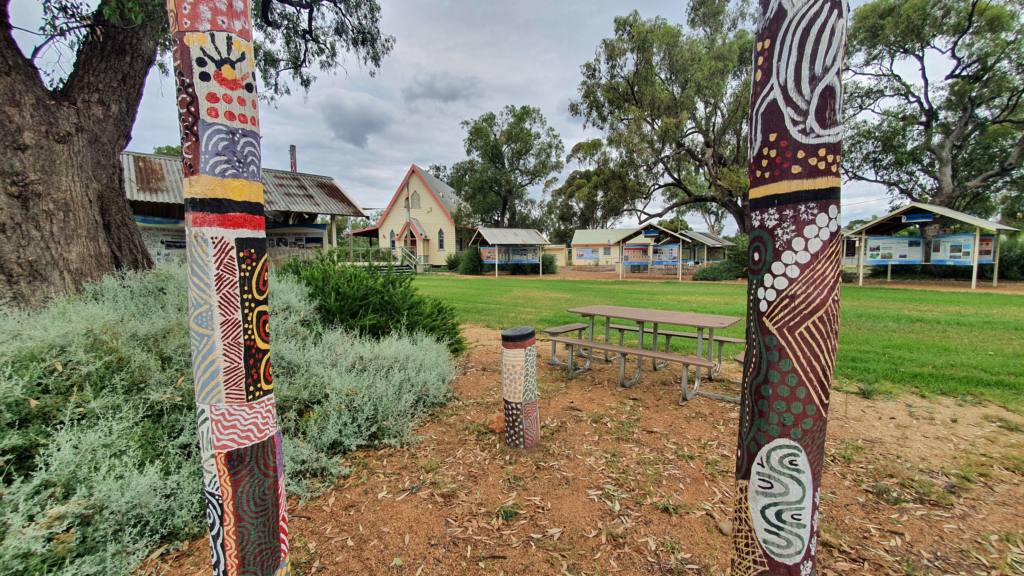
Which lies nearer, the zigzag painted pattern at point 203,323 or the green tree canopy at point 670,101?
the zigzag painted pattern at point 203,323

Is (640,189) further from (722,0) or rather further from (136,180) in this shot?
(136,180)

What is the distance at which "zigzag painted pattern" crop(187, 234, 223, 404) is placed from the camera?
1347mm

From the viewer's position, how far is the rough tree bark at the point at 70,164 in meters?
3.87

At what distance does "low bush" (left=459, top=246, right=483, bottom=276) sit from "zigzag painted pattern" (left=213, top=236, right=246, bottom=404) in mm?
28384

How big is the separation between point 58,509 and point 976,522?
4.98 m

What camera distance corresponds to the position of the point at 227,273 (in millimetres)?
1375

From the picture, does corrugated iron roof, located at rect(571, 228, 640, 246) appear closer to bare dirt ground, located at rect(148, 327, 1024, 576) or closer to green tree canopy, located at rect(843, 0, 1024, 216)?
green tree canopy, located at rect(843, 0, 1024, 216)

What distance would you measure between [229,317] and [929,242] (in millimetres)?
23851

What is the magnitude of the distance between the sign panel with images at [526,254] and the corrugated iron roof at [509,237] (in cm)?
44

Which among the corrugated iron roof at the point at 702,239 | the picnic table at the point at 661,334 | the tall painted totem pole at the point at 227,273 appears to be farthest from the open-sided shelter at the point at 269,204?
the corrugated iron roof at the point at 702,239

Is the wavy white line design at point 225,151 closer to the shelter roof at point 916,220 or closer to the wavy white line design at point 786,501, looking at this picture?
the wavy white line design at point 786,501

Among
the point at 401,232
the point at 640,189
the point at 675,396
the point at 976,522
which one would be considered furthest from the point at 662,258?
the point at 976,522

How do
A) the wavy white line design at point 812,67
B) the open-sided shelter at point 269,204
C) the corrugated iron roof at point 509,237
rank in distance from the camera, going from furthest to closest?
the corrugated iron roof at point 509,237
the open-sided shelter at point 269,204
the wavy white line design at point 812,67

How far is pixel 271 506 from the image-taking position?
1490mm
